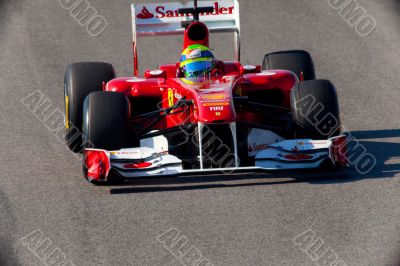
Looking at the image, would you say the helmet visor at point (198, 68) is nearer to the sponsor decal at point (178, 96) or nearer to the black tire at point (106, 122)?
the sponsor decal at point (178, 96)

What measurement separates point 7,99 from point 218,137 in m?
5.31

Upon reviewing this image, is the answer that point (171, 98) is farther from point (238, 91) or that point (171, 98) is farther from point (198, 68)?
point (238, 91)

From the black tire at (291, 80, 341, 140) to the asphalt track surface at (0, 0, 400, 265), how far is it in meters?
0.56

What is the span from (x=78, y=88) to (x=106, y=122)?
1.77 m

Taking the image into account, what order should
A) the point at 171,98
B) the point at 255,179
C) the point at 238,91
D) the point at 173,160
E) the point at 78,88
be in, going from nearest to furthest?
the point at 173,160
the point at 255,179
the point at 171,98
the point at 238,91
the point at 78,88

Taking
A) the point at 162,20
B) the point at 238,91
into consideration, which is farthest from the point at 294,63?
the point at 162,20

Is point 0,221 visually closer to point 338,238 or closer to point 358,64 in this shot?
point 338,238

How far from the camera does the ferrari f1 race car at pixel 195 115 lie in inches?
457

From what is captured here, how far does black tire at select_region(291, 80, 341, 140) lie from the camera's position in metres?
12.1

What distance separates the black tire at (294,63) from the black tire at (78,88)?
2.37 meters

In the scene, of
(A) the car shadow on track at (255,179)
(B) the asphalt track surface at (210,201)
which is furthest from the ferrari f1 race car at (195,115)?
(B) the asphalt track surface at (210,201)

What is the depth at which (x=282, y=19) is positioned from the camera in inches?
800

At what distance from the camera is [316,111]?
12.2 meters

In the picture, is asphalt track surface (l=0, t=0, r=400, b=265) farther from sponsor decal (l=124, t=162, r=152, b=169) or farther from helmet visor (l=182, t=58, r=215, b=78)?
helmet visor (l=182, t=58, r=215, b=78)
